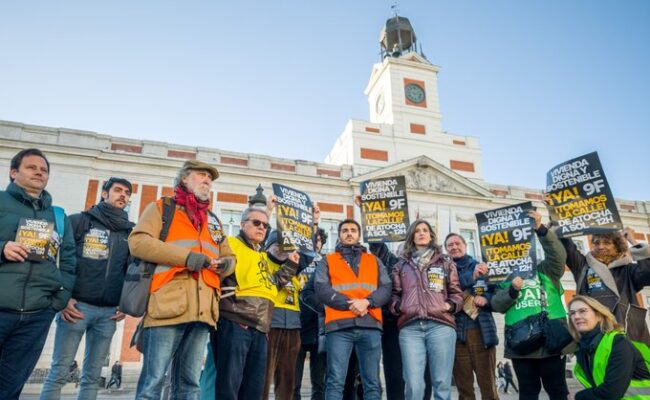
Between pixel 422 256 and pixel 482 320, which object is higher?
pixel 422 256

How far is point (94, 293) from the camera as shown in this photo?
4375 millimetres

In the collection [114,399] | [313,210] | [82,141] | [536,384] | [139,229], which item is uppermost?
[82,141]

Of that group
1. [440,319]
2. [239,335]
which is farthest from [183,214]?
[440,319]

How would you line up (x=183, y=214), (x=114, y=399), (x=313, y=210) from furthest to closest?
1. (x=114, y=399)
2. (x=313, y=210)
3. (x=183, y=214)

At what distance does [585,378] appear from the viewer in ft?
12.7

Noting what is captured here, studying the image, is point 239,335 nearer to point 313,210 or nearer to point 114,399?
point 313,210

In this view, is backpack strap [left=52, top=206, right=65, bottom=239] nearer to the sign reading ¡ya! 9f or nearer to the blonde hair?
the blonde hair

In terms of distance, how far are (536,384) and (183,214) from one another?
12.4ft

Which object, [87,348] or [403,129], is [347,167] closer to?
[403,129]

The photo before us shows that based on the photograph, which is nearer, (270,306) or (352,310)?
(270,306)

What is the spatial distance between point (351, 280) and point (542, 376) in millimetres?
2125

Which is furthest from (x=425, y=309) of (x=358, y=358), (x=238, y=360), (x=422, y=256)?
(x=238, y=360)

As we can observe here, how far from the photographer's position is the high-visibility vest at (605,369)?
358 centimetres

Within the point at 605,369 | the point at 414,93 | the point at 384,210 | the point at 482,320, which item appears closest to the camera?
the point at 605,369
